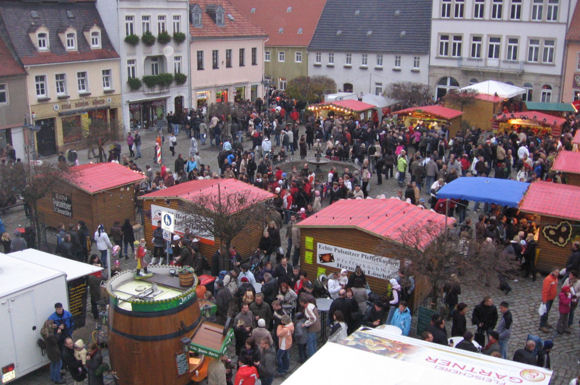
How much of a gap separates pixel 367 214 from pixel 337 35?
126 feet

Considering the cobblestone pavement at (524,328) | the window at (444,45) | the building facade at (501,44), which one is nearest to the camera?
the cobblestone pavement at (524,328)

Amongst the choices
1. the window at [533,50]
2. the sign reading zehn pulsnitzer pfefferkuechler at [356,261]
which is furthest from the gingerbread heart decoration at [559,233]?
the window at [533,50]

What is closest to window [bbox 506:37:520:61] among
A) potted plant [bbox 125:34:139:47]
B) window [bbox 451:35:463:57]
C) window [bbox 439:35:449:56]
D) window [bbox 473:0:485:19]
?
window [bbox 473:0:485:19]

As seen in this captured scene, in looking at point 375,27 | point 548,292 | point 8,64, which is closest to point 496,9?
point 375,27

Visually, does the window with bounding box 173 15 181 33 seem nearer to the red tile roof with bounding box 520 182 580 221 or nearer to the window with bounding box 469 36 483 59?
the window with bounding box 469 36 483 59

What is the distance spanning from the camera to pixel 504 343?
41.6 feet

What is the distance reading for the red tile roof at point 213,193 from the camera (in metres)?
17.7

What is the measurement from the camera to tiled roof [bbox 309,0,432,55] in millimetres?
48938

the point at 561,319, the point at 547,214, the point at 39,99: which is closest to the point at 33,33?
the point at 39,99

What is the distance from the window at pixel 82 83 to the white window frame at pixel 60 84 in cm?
92

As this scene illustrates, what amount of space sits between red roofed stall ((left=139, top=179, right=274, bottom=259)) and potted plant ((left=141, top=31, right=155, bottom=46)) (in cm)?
2036

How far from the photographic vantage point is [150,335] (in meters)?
11.7

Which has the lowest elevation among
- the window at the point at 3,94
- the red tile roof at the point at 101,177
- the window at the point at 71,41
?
the red tile roof at the point at 101,177

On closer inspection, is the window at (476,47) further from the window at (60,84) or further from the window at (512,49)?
the window at (60,84)
